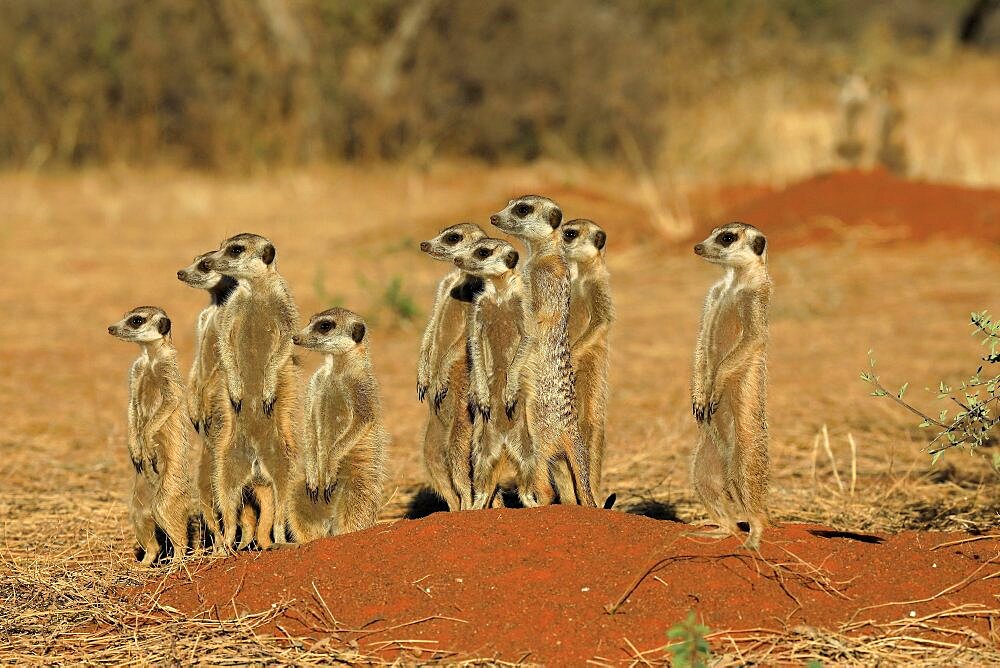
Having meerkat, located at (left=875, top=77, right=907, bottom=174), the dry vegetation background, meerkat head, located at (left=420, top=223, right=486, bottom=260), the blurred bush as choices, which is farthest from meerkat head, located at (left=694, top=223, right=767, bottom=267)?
the blurred bush

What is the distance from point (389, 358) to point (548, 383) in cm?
536

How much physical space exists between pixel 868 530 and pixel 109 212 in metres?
14.4

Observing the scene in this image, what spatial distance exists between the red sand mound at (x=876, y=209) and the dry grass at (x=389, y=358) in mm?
464

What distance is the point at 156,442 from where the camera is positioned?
5809mm

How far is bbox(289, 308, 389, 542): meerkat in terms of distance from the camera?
5660 mm

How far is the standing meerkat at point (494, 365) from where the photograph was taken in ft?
19.0

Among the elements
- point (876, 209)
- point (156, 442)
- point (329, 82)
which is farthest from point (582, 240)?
point (329, 82)

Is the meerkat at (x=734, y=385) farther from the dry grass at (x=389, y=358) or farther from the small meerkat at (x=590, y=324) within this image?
the dry grass at (x=389, y=358)

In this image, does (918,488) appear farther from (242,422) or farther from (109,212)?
(109,212)

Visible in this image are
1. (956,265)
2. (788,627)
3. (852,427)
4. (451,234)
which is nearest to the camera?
(788,627)

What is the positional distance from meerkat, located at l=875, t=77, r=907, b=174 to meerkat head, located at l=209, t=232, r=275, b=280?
13753 millimetres

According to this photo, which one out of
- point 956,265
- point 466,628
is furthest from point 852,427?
point 956,265

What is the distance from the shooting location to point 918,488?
6805 mm

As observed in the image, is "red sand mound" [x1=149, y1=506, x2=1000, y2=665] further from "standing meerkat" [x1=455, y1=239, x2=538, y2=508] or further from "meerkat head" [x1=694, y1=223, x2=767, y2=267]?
"meerkat head" [x1=694, y1=223, x2=767, y2=267]
